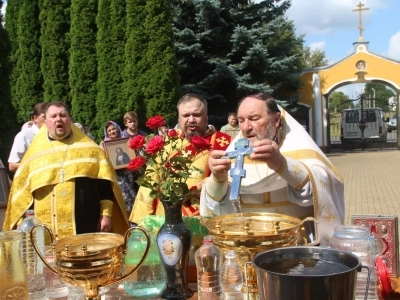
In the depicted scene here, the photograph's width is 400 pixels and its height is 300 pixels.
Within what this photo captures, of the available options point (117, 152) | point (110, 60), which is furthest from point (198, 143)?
point (110, 60)

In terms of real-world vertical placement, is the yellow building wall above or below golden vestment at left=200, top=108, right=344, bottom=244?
above

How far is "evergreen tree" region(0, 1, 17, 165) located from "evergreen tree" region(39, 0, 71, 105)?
5.90 meters

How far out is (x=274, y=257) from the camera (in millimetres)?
1461

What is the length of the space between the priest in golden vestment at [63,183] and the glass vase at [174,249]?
5.91 ft

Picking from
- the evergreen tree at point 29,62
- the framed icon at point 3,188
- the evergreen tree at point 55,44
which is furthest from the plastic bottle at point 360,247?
the evergreen tree at point 29,62

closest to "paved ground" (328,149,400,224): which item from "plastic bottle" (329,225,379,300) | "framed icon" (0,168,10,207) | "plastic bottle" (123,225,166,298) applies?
"framed icon" (0,168,10,207)

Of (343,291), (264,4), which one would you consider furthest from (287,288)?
(264,4)

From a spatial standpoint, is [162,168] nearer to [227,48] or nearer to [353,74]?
[227,48]

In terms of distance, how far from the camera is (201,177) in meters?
3.25

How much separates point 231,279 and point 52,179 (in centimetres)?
210

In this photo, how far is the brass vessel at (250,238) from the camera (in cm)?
170

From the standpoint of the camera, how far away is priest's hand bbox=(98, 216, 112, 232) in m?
3.71

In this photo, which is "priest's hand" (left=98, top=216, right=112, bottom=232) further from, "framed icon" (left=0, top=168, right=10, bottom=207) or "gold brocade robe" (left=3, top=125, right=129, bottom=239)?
"framed icon" (left=0, top=168, right=10, bottom=207)

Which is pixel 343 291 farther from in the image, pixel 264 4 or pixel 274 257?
pixel 264 4
